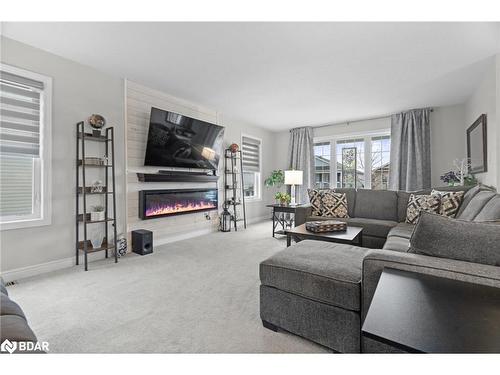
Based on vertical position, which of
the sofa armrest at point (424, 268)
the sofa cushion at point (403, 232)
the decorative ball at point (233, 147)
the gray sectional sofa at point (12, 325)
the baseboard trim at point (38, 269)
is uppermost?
the decorative ball at point (233, 147)

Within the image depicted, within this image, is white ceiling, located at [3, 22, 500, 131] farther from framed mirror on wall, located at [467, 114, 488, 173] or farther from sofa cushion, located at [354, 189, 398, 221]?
sofa cushion, located at [354, 189, 398, 221]

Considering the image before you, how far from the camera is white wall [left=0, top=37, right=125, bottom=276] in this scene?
2484 mm

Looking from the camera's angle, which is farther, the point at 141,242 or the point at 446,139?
the point at 446,139

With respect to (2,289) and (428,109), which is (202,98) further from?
(428,109)

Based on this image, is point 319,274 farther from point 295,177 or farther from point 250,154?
point 250,154

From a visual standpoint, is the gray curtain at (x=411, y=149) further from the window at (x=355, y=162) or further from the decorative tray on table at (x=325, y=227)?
the decorative tray on table at (x=325, y=227)

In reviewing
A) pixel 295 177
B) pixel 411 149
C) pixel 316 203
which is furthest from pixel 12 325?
pixel 411 149

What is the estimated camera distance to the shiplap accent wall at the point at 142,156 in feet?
11.6

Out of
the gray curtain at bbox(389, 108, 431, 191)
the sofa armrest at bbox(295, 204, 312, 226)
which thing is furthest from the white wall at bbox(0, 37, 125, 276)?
the gray curtain at bbox(389, 108, 431, 191)

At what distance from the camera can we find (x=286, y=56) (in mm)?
2680

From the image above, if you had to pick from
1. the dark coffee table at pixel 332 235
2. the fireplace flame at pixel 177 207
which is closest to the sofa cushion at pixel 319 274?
the dark coffee table at pixel 332 235

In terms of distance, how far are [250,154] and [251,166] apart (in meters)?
0.29

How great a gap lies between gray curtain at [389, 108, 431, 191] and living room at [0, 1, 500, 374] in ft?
0.09

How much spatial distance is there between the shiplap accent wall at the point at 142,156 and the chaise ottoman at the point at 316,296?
103 inches
